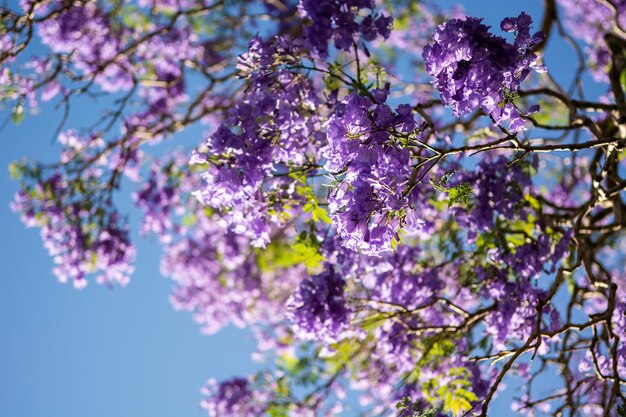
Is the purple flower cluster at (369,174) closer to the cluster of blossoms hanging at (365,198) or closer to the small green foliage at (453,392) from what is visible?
the cluster of blossoms hanging at (365,198)

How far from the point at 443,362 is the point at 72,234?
4.30m

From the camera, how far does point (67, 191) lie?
6.75 metres

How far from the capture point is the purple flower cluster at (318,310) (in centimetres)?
423

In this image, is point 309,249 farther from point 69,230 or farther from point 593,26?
point 593,26

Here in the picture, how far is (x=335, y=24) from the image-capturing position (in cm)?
419

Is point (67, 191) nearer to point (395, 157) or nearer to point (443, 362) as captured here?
point (443, 362)

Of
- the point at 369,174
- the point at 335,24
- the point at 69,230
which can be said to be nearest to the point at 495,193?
the point at 335,24

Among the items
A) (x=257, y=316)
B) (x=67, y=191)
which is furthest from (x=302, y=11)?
(x=257, y=316)

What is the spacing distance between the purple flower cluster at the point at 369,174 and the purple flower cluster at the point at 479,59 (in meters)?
0.33

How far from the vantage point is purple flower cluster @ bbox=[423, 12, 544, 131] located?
2.75 meters

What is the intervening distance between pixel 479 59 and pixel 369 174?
72 cm

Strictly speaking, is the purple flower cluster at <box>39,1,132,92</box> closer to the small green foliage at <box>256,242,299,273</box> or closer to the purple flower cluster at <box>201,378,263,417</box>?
the small green foliage at <box>256,242,299,273</box>

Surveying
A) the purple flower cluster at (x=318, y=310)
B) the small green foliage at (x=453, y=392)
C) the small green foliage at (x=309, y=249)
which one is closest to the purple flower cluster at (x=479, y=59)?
the small green foliage at (x=309, y=249)

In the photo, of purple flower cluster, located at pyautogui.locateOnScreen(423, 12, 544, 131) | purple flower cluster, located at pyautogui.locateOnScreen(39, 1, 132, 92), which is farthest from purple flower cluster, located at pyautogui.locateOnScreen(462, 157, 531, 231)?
purple flower cluster, located at pyautogui.locateOnScreen(39, 1, 132, 92)
